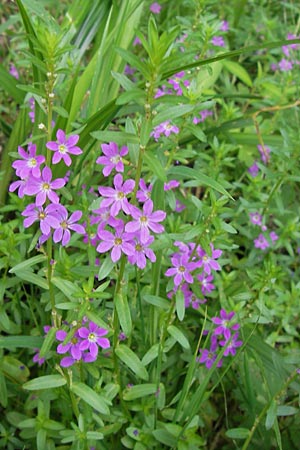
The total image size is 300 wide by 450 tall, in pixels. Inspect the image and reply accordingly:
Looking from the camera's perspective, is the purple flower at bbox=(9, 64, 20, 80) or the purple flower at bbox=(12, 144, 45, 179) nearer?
the purple flower at bbox=(12, 144, 45, 179)

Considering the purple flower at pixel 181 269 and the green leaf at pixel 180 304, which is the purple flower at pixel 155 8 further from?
the green leaf at pixel 180 304

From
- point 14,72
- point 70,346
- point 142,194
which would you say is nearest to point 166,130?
point 142,194

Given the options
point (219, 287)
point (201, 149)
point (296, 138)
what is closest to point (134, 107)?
point (201, 149)

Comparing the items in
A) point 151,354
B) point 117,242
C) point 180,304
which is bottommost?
point 151,354

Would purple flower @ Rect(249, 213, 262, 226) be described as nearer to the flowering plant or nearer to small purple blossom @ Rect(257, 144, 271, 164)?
the flowering plant

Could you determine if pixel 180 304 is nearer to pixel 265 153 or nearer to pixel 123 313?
pixel 123 313

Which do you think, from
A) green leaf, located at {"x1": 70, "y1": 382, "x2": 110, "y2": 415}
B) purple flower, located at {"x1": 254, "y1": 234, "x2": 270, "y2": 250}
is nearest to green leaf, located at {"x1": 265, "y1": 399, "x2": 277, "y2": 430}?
green leaf, located at {"x1": 70, "y1": 382, "x2": 110, "y2": 415}

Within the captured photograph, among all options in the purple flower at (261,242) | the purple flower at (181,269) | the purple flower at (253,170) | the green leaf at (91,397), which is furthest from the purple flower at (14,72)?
the green leaf at (91,397)
